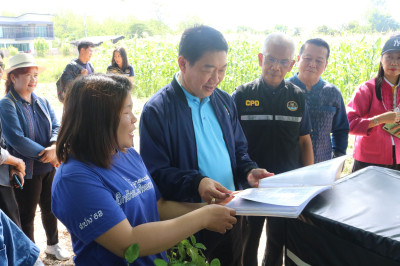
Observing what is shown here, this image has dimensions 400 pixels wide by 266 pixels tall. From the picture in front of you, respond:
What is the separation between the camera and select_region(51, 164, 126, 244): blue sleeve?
1.00 meters

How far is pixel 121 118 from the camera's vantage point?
3.77 feet

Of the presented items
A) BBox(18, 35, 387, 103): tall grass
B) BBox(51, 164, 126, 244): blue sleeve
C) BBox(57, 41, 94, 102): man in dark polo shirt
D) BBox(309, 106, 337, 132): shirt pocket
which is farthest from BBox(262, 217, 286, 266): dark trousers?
BBox(18, 35, 387, 103): tall grass

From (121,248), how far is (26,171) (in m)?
1.87

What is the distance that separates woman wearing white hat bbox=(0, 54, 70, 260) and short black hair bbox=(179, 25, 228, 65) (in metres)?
1.54

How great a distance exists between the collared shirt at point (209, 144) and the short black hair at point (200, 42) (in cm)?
18

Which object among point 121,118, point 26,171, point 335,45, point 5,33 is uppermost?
point 5,33

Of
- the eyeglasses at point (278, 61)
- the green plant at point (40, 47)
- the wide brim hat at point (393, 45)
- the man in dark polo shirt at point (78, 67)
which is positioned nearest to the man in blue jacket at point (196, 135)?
the eyeglasses at point (278, 61)

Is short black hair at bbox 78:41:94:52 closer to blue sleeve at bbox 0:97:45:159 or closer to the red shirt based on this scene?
Answer: blue sleeve at bbox 0:97:45:159

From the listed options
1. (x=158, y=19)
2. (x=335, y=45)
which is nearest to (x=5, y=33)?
(x=158, y=19)

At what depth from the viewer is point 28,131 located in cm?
256

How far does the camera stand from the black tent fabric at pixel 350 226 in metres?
0.86

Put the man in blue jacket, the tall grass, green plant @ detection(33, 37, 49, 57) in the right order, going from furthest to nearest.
→ green plant @ detection(33, 37, 49, 57) < the tall grass < the man in blue jacket

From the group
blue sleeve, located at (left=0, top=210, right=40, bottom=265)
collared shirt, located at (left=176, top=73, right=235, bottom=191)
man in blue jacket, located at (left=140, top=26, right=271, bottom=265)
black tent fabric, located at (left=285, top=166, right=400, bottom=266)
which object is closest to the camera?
black tent fabric, located at (left=285, top=166, right=400, bottom=266)

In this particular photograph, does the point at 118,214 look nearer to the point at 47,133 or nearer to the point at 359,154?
the point at 47,133
